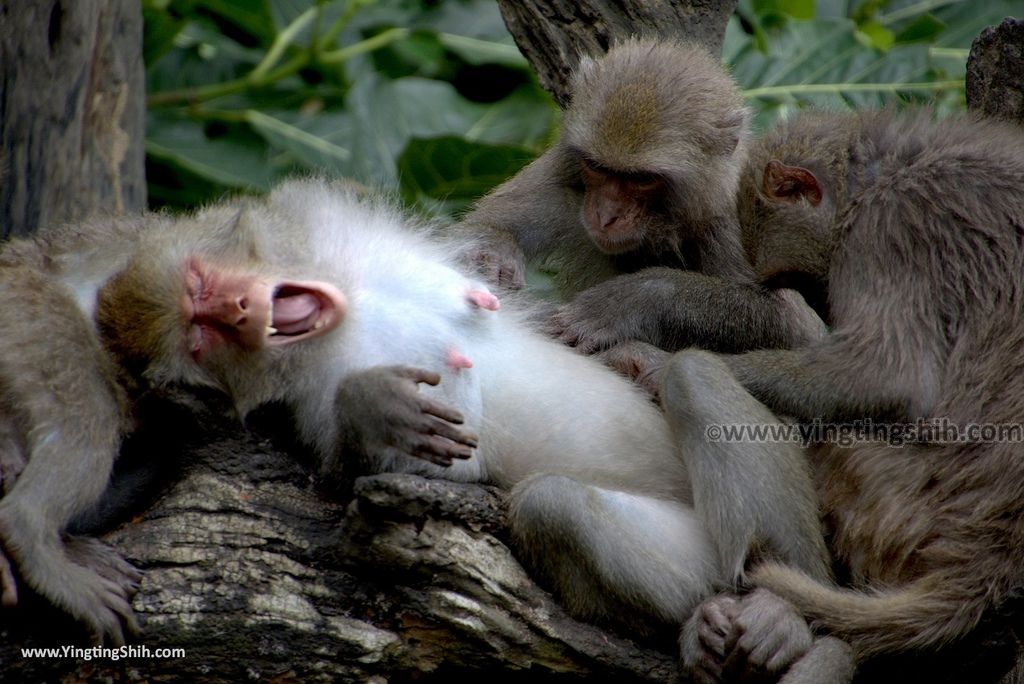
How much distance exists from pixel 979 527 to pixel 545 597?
1.34m

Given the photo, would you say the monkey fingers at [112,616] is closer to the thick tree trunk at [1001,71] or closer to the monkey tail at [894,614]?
the monkey tail at [894,614]

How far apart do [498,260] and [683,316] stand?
0.81 m

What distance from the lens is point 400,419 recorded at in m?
3.48

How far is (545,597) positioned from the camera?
3.70 m

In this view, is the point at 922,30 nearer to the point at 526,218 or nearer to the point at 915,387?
the point at 526,218

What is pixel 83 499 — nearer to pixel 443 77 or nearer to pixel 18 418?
pixel 18 418

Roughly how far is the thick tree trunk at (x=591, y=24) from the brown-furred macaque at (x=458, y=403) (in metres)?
1.68

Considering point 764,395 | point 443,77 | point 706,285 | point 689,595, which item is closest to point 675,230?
point 706,285

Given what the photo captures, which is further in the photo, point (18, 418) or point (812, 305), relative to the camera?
point (812, 305)

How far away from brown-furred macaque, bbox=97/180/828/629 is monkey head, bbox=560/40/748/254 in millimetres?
879

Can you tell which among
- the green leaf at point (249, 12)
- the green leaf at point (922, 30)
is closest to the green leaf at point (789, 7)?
the green leaf at point (922, 30)

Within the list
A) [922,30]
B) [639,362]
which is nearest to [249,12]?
[922,30]

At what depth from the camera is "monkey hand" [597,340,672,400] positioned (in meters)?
4.37

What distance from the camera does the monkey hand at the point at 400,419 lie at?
3.46 metres
